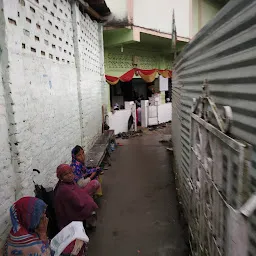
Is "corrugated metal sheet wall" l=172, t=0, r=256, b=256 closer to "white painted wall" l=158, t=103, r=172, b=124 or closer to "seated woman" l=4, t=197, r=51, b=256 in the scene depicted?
"seated woman" l=4, t=197, r=51, b=256

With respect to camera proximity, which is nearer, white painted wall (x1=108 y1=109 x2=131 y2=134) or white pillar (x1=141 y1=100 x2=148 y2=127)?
white painted wall (x1=108 y1=109 x2=131 y2=134)

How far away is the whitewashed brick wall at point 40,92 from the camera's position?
8.63 ft

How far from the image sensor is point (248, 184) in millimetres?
1336

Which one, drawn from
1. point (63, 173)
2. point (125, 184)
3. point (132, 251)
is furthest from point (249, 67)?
point (125, 184)

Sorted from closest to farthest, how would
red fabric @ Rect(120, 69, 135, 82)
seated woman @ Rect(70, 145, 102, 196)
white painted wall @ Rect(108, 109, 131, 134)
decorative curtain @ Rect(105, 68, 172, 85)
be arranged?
seated woman @ Rect(70, 145, 102, 196)
decorative curtain @ Rect(105, 68, 172, 85)
white painted wall @ Rect(108, 109, 131, 134)
red fabric @ Rect(120, 69, 135, 82)

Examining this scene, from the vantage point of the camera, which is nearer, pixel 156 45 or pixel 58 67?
pixel 58 67

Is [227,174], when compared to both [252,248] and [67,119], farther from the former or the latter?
[67,119]

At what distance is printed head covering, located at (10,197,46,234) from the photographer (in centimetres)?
220

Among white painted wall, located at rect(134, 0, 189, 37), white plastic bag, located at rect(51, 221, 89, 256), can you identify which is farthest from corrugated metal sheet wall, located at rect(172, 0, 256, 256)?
white painted wall, located at rect(134, 0, 189, 37)

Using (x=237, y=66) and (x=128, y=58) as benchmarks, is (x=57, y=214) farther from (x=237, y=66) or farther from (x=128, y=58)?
(x=128, y=58)

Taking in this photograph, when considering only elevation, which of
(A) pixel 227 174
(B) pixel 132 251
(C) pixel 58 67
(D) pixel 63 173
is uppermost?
(C) pixel 58 67

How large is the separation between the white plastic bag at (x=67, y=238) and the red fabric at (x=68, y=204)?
2.05 ft

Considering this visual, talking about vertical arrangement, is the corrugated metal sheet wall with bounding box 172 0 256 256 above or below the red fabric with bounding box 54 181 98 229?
above

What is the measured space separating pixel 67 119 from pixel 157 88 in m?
10.8
